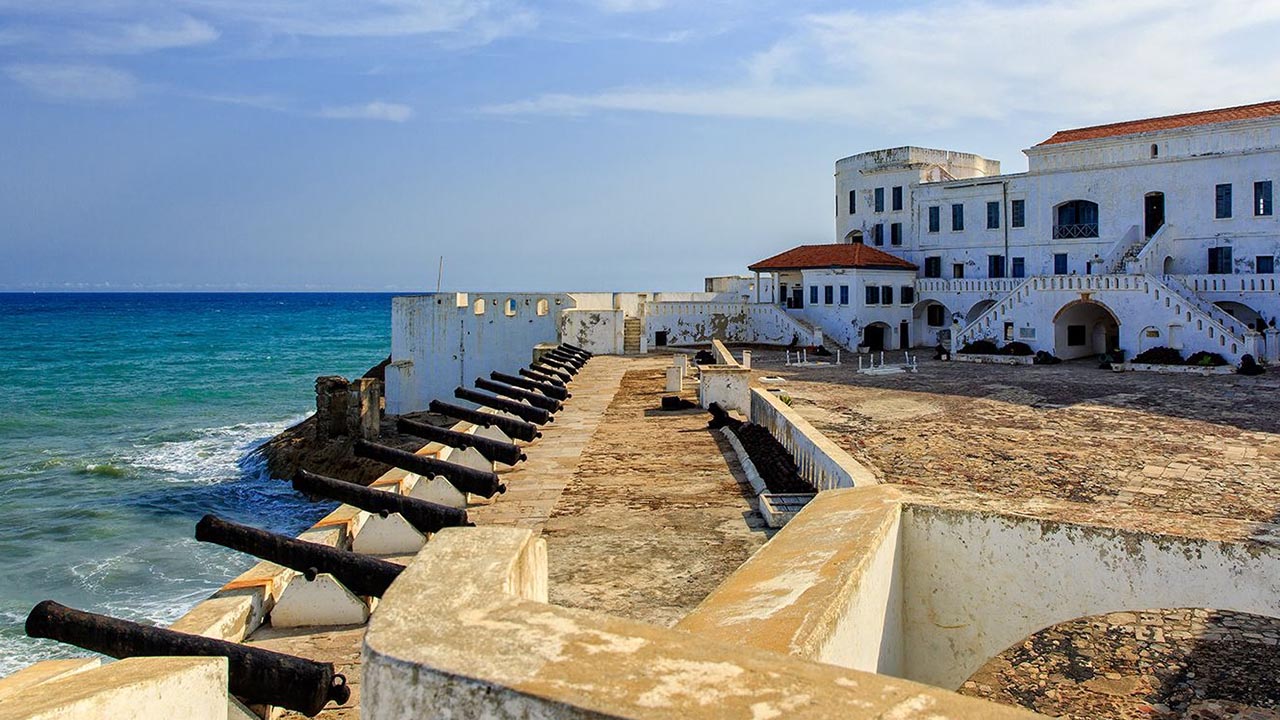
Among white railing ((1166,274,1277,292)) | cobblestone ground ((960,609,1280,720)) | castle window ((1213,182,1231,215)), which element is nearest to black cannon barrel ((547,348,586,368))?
cobblestone ground ((960,609,1280,720))

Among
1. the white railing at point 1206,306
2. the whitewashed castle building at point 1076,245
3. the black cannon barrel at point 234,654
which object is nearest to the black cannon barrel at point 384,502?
the black cannon barrel at point 234,654

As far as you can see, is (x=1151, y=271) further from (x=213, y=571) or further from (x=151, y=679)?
(x=151, y=679)

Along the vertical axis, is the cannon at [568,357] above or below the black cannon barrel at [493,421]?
above

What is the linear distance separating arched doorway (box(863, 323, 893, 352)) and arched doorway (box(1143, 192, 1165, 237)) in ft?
32.7

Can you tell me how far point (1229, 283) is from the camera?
3250 centimetres

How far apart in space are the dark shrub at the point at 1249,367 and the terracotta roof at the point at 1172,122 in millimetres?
10451

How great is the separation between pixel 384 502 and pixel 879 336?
34258 mm

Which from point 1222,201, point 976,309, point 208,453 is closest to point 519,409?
point 208,453

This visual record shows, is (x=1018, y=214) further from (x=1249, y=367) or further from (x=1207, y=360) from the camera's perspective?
(x=1249, y=367)

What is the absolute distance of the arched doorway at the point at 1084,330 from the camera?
34.0 m

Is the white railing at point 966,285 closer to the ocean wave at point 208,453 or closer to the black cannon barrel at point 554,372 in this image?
the black cannon barrel at point 554,372

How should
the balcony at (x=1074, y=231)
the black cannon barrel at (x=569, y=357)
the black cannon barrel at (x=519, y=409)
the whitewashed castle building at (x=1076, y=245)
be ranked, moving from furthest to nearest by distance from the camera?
the balcony at (x=1074, y=231) → the whitewashed castle building at (x=1076, y=245) → the black cannon barrel at (x=569, y=357) → the black cannon barrel at (x=519, y=409)

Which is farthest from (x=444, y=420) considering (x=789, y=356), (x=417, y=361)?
(x=789, y=356)

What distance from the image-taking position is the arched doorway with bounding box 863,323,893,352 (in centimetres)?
4038
